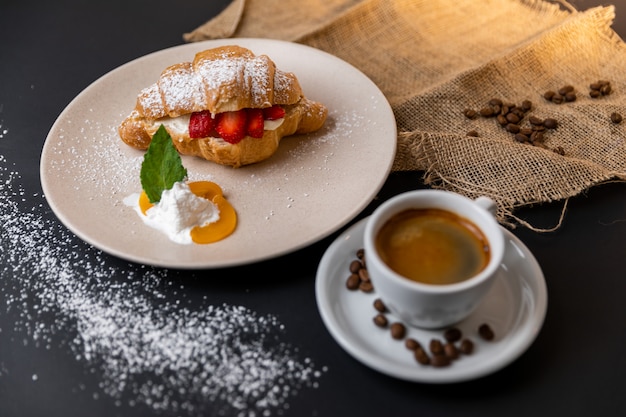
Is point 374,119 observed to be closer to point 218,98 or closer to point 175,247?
point 218,98

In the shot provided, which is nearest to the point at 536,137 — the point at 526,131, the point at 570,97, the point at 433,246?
the point at 526,131

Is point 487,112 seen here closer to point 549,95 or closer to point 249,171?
point 549,95

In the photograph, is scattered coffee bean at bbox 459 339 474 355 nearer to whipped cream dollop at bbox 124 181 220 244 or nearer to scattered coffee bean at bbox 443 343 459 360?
scattered coffee bean at bbox 443 343 459 360

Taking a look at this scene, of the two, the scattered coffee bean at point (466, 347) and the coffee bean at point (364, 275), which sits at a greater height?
the coffee bean at point (364, 275)

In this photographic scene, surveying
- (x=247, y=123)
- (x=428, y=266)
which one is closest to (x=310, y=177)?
(x=247, y=123)

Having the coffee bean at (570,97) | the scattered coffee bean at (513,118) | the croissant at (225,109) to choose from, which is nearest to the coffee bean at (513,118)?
the scattered coffee bean at (513,118)

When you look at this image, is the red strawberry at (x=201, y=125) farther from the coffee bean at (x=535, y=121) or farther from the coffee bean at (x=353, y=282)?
the coffee bean at (x=535, y=121)
